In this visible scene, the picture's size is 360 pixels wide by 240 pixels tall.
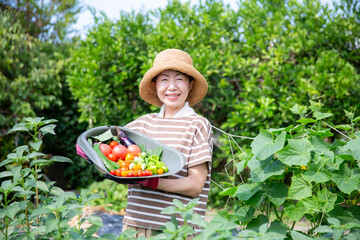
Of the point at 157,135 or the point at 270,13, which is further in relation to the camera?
the point at 270,13

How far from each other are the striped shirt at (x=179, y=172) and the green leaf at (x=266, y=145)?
389mm

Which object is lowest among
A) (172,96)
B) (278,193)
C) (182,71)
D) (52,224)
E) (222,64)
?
(52,224)

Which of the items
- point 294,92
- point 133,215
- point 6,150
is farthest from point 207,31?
point 133,215

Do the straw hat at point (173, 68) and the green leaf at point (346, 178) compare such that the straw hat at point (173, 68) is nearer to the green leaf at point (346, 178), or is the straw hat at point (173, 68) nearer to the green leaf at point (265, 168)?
the green leaf at point (265, 168)

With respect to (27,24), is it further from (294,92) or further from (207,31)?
(294,92)

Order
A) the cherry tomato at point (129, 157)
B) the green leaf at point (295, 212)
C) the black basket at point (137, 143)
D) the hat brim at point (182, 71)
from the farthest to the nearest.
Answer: the hat brim at point (182, 71) → the cherry tomato at point (129, 157) → the black basket at point (137, 143) → the green leaf at point (295, 212)

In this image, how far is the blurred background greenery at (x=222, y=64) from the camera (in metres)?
4.21

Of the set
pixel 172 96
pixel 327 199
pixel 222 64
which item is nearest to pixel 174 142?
pixel 172 96

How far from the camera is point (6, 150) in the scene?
4.52m

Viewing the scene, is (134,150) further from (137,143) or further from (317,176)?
(317,176)

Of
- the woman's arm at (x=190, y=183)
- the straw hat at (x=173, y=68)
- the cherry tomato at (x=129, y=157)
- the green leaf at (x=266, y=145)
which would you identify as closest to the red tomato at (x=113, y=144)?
the cherry tomato at (x=129, y=157)

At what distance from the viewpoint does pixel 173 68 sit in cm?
174

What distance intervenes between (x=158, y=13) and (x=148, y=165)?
3795 millimetres

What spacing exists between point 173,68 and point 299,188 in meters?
0.86
